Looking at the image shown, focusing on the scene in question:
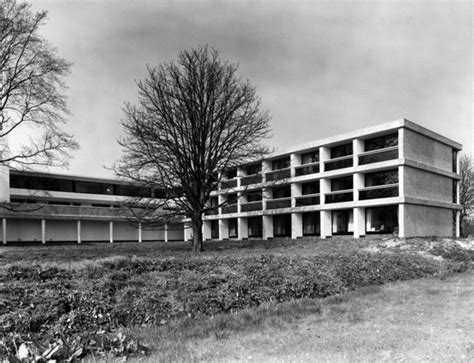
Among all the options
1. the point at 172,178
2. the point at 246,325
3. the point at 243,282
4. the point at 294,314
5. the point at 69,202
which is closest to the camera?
the point at 246,325

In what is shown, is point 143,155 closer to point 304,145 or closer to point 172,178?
point 172,178

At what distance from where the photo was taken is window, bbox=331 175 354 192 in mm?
34781

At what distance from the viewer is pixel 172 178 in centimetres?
2112

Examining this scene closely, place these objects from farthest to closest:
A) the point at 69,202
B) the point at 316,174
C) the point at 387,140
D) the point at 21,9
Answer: the point at 69,202
the point at 316,174
the point at 387,140
the point at 21,9

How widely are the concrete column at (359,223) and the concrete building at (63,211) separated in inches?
725

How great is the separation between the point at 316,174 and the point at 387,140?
696 centimetres

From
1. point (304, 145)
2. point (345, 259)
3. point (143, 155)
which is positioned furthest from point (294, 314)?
point (304, 145)

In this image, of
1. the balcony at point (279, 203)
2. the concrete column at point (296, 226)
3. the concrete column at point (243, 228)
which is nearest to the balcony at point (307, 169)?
the balcony at point (279, 203)

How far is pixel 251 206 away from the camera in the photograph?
42656 mm

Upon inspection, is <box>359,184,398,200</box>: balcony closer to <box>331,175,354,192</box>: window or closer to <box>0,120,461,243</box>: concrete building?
<box>0,120,461,243</box>: concrete building

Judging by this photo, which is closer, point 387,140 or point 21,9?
point 21,9

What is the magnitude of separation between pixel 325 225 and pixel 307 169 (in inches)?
238

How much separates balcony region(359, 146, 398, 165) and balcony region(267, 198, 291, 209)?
917 centimetres

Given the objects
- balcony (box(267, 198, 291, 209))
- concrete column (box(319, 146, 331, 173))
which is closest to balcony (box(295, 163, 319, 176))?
concrete column (box(319, 146, 331, 173))
